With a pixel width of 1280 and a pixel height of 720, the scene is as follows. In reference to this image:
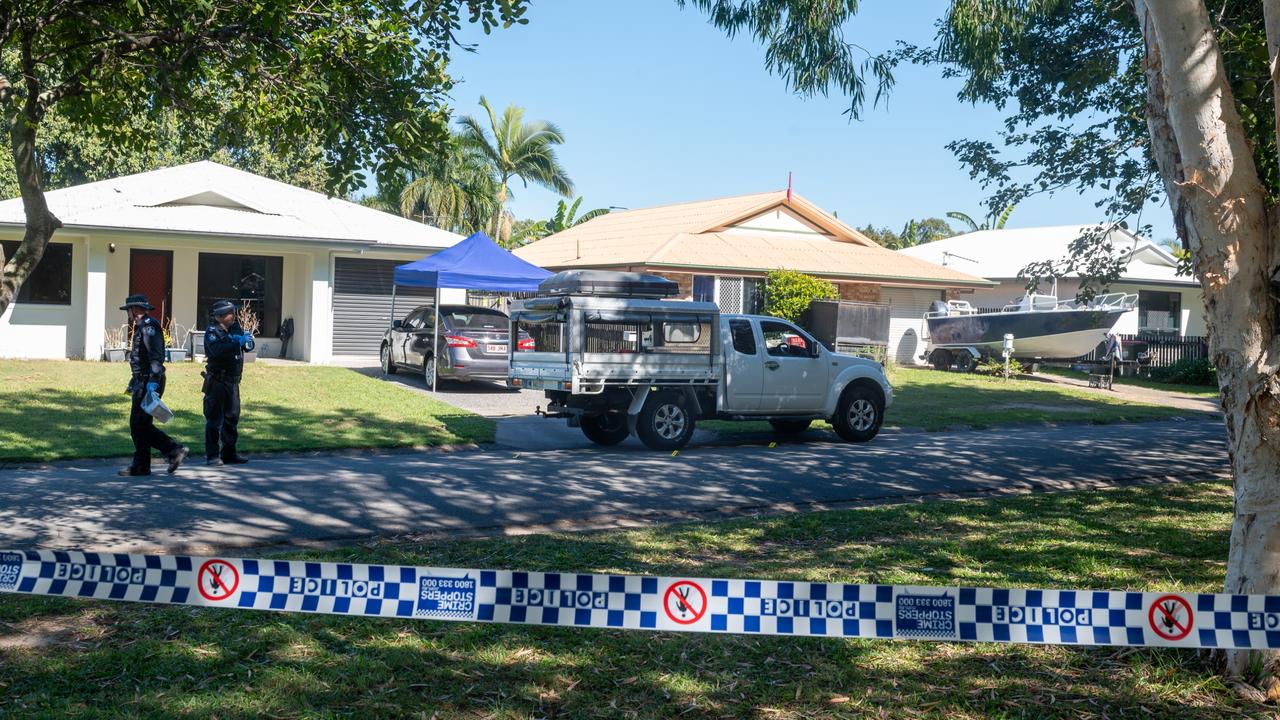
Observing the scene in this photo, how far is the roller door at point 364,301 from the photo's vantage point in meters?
25.5

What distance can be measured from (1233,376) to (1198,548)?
3482 millimetres

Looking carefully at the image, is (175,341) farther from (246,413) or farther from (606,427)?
(606,427)

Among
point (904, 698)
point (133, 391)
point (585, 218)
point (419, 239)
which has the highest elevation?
point (585, 218)

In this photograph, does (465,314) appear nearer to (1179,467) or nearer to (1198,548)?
(1179,467)

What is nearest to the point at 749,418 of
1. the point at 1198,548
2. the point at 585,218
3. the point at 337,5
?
the point at 1198,548

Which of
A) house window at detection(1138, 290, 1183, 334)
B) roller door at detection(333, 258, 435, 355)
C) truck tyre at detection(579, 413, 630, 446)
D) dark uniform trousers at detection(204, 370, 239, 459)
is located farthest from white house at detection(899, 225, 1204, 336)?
dark uniform trousers at detection(204, 370, 239, 459)

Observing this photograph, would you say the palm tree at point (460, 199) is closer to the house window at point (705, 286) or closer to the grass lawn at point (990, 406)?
the house window at point (705, 286)

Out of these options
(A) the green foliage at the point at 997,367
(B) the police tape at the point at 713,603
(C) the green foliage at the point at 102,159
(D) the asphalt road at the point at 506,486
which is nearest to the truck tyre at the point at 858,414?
(D) the asphalt road at the point at 506,486

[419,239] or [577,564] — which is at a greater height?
[419,239]

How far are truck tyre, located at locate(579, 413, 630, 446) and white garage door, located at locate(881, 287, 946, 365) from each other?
18.8 meters

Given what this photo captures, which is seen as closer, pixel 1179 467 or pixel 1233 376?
pixel 1233 376

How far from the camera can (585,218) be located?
49.9m

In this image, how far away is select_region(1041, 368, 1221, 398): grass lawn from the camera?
26211 millimetres

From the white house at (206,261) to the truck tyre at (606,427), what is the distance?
441 inches
